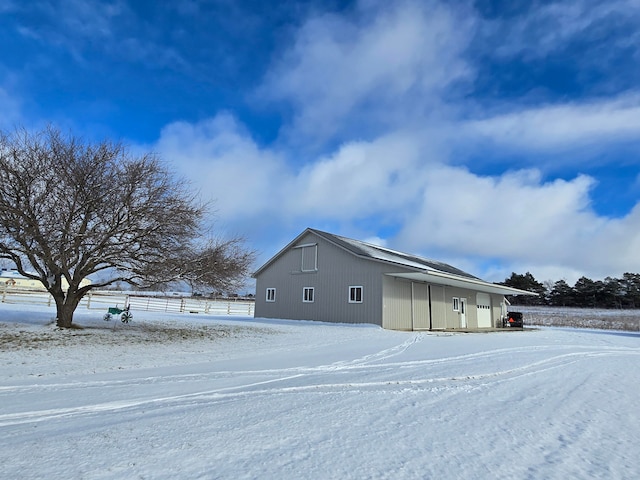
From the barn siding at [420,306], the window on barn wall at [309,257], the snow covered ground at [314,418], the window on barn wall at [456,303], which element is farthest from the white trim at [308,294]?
the snow covered ground at [314,418]

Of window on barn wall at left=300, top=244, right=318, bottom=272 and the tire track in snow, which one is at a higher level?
window on barn wall at left=300, top=244, right=318, bottom=272

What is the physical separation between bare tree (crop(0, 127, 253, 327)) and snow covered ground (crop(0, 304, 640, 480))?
3.36m

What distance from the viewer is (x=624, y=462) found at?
316cm

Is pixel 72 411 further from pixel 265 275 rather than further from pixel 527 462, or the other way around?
pixel 265 275

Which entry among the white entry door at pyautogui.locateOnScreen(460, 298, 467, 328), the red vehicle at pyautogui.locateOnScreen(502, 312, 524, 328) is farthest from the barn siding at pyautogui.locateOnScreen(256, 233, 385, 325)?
the red vehicle at pyautogui.locateOnScreen(502, 312, 524, 328)

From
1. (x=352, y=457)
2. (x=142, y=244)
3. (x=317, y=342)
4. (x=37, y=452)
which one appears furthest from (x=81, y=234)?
(x=352, y=457)

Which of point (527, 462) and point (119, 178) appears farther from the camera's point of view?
point (119, 178)

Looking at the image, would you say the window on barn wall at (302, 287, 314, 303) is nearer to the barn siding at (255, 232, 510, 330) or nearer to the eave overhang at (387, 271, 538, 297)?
the barn siding at (255, 232, 510, 330)

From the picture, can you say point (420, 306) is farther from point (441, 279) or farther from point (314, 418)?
point (314, 418)

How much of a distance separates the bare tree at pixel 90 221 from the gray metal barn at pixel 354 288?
844 cm

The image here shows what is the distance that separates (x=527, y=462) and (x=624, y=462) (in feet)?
2.55

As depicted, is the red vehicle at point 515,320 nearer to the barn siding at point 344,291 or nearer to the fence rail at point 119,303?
the barn siding at point 344,291

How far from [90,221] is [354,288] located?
482 inches

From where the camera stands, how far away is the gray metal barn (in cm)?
1947
